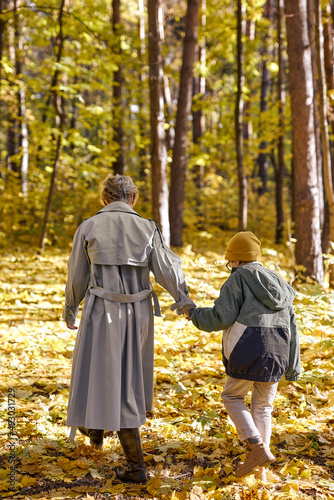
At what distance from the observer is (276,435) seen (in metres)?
3.74

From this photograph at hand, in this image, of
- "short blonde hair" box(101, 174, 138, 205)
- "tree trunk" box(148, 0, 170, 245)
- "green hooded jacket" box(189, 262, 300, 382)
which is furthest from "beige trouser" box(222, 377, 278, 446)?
"tree trunk" box(148, 0, 170, 245)

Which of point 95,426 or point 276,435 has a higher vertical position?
point 95,426

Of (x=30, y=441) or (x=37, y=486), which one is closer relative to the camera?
(x=37, y=486)

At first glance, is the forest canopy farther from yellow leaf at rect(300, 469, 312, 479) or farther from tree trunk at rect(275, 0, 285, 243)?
yellow leaf at rect(300, 469, 312, 479)

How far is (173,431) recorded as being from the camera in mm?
3789

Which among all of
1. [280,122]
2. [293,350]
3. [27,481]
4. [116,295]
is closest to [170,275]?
[116,295]

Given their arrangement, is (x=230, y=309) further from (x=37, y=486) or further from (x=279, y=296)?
(x=37, y=486)

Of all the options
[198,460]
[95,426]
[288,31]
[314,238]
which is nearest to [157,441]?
[198,460]

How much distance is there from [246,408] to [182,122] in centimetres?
1049

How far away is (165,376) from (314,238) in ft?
13.2

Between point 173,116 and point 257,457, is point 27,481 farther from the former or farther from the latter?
point 173,116

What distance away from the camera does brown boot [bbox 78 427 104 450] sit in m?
3.29

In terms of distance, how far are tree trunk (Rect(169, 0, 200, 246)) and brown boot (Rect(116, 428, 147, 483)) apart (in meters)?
10.1

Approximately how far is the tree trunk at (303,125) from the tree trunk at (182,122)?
184 inches
